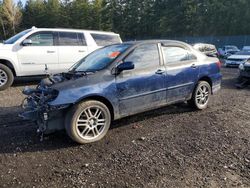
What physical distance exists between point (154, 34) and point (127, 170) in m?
53.2

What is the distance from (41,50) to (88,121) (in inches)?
222

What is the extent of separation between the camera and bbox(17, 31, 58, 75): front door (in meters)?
9.55

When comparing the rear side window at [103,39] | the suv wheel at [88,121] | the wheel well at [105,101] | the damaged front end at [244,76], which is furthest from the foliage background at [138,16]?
the suv wheel at [88,121]

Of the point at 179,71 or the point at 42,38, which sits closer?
the point at 179,71

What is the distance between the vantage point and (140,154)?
4.54 m

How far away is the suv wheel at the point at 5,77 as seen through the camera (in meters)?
9.11

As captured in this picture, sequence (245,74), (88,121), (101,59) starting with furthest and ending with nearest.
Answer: (245,74), (101,59), (88,121)

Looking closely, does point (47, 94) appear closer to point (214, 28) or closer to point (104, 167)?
point (104, 167)

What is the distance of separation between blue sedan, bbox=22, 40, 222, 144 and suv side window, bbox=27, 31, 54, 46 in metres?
4.22

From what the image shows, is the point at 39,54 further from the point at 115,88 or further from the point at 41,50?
the point at 115,88

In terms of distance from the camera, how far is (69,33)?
34.3 ft

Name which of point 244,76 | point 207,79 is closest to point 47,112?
point 207,79

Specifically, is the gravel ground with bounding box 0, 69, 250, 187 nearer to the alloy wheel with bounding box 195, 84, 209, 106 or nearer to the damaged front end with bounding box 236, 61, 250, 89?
the alloy wheel with bounding box 195, 84, 209, 106

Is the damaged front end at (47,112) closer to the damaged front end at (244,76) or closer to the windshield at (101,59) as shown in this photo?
the windshield at (101,59)
